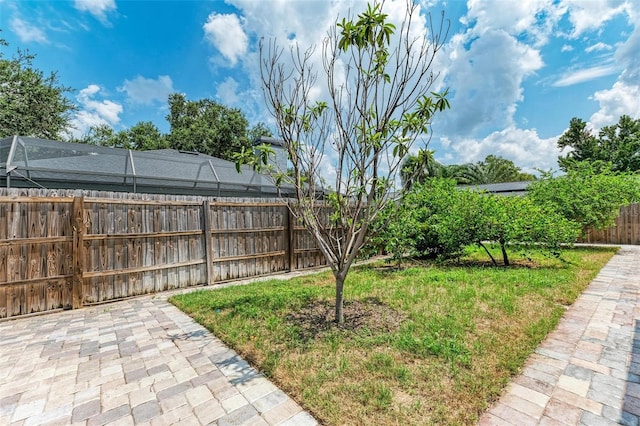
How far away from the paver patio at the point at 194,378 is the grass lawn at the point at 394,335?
0.52ft

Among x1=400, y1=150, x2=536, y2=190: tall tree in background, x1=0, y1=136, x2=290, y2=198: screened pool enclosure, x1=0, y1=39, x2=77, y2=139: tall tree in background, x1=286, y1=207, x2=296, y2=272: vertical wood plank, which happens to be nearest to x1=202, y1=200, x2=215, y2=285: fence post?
x1=286, y1=207, x2=296, y2=272: vertical wood plank

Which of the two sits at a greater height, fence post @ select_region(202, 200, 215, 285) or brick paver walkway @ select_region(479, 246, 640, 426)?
fence post @ select_region(202, 200, 215, 285)

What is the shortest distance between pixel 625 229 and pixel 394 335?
15418mm

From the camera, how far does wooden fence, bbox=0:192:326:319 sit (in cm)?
434

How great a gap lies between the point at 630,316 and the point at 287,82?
5.55 metres

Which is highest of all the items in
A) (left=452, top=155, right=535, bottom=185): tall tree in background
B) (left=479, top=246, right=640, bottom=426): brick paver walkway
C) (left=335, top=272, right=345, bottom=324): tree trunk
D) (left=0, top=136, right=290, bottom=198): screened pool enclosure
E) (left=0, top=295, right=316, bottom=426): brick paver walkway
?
(left=452, top=155, right=535, bottom=185): tall tree in background

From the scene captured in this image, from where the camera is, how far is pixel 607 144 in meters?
22.4

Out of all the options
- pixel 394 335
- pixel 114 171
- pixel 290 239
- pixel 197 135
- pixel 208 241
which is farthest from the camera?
pixel 197 135

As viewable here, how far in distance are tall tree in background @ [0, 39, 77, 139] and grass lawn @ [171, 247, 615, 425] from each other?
615 inches

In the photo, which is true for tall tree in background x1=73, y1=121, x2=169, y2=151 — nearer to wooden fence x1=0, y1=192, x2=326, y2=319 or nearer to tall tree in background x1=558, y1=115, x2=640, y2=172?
wooden fence x1=0, y1=192, x2=326, y2=319

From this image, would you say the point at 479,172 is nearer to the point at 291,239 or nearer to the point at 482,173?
the point at 482,173

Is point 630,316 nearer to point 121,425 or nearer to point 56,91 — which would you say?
point 121,425

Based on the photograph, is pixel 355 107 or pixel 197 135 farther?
pixel 197 135

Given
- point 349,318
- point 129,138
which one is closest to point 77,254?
point 349,318
